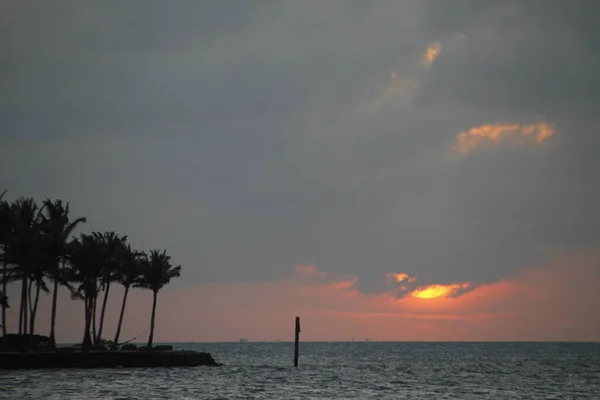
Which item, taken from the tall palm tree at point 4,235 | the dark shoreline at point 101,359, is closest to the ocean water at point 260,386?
the dark shoreline at point 101,359

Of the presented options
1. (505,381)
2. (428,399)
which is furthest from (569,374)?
(428,399)

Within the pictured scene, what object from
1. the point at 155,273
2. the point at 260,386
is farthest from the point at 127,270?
the point at 260,386

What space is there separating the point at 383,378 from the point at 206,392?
37441 mm

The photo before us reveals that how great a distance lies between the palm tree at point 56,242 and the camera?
89.3 metres

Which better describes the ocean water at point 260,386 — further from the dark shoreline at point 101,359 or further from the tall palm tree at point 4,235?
the tall palm tree at point 4,235

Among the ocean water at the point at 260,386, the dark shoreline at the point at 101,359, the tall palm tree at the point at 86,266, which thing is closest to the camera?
the ocean water at the point at 260,386

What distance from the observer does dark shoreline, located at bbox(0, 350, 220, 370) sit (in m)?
79.8

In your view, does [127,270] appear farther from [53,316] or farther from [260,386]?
[260,386]

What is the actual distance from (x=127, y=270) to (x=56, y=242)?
1622 centimetres

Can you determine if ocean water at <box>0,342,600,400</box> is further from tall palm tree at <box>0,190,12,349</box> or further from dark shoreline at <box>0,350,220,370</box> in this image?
tall palm tree at <box>0,190,12,349</box>

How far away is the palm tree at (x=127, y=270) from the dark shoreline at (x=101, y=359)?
9.16 meters

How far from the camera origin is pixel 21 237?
8519 centimetres

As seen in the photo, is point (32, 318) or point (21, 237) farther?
point (32, 318)

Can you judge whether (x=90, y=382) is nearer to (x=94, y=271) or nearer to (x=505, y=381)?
(x=94, y=271)
